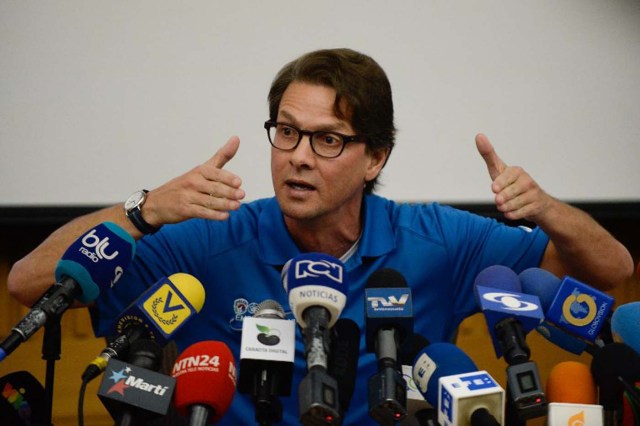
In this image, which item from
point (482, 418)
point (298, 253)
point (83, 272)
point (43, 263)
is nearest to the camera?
point (482, 418)

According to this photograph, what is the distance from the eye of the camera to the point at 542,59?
13.1 ft

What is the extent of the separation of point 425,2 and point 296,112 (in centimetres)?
138

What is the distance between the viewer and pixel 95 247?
2.06 m

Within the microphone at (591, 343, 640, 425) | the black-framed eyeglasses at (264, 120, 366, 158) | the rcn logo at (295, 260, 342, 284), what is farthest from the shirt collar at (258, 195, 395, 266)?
the microphone at (591, 343, 640, 425)

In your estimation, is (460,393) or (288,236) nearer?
(460,393)

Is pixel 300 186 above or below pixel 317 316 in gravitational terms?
above

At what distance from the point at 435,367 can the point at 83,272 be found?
0.76 meters

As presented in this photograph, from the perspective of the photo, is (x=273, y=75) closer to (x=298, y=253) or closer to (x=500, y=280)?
(x=298, y=253)

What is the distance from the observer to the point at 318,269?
1845 millimetres

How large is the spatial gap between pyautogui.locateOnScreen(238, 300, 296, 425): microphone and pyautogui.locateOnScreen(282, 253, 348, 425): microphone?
0.06 meters

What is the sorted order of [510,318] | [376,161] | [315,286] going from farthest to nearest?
[376,161], [510,318], [315,286]

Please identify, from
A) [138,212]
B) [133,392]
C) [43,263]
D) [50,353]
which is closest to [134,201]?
[138,212]

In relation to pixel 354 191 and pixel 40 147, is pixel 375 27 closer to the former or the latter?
pixel 354 191

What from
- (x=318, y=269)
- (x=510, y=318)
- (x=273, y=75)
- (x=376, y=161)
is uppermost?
(x=273, y=75)
